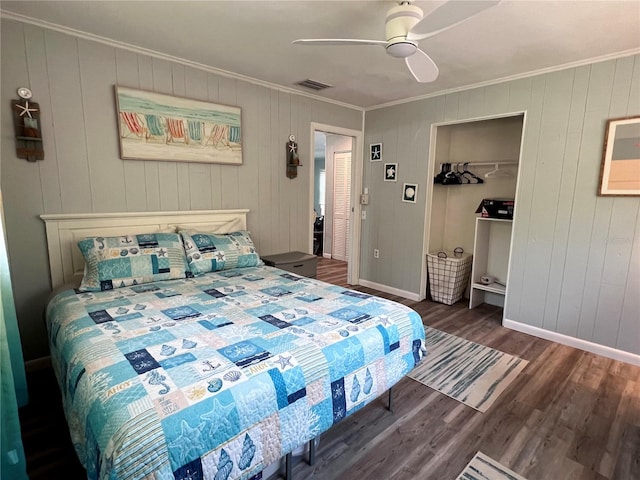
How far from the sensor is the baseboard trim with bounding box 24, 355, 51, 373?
2.42m

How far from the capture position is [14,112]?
2.22 meters

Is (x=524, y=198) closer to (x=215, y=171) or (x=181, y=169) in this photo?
(x=215, y=171)

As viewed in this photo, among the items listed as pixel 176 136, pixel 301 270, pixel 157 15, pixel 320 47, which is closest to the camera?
pixel 157 15

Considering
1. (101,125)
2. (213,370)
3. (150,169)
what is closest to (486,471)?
(213,370)

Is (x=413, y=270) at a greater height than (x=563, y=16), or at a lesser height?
Result: lesser

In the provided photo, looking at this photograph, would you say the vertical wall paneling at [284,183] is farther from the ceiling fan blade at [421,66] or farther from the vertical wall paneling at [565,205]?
the vertical wall paneling at [565,205]

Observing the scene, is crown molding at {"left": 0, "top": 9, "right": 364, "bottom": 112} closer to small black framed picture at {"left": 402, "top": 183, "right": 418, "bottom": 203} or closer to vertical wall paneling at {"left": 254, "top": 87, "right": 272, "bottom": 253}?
vertical wall paneling at {"left": 254, "top": 87, "right": 272, "bottom": 253}

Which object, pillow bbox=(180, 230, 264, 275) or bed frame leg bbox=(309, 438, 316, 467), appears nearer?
bed frame leg bbox=(309, 438, 316, 467)

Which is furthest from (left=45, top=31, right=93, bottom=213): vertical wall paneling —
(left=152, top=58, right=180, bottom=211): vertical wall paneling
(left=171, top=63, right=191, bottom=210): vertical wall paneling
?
(left=171, top=63, right=191, bottom=210): vertical wall paneling

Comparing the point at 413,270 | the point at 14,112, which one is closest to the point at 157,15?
the point at 14,112

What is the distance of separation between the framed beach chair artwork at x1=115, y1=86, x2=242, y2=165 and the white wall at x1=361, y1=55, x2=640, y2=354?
92.6 inches

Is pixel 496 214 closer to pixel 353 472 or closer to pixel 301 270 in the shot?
pixel 301 270

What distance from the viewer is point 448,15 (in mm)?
1544

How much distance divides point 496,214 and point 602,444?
90.4 inches
